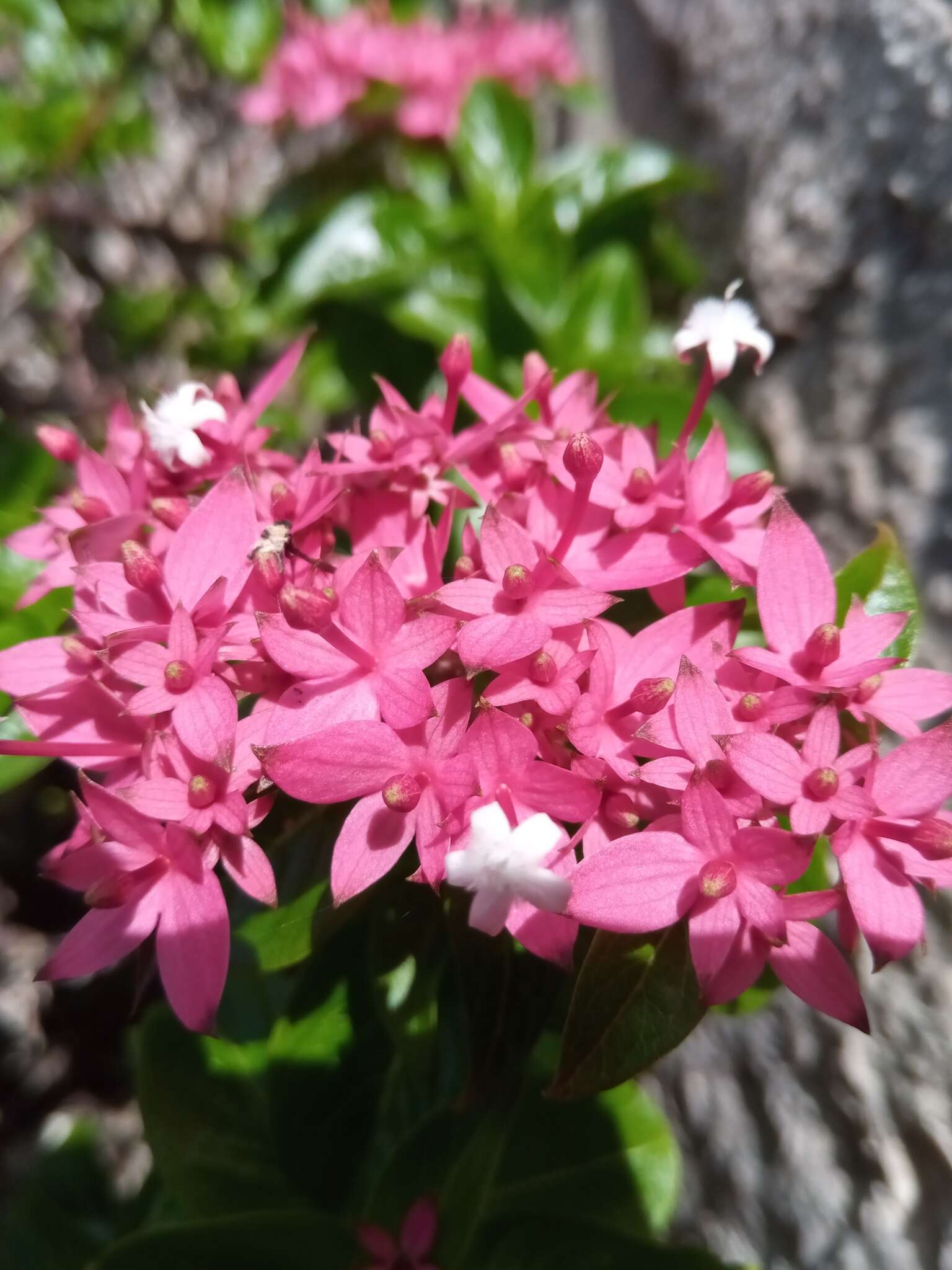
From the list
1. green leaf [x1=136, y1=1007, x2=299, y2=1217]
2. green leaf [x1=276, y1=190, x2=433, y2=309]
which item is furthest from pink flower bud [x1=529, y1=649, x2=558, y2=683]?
green leaf [x1=276, y1=190, x2=433, y2=309]

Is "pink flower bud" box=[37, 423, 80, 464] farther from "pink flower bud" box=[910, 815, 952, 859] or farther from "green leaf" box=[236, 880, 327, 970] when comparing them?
"pink flower bud" box=[910, 815, 952, 859]

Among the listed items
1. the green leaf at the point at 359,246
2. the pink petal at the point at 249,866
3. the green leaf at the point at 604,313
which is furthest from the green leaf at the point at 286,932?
the green leaf at the point at 359,246

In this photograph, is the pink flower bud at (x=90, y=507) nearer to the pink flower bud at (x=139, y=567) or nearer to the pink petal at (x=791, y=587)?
the pink flower bud at (x=139, y=567)

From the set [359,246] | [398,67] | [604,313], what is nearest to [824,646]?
[604,313]

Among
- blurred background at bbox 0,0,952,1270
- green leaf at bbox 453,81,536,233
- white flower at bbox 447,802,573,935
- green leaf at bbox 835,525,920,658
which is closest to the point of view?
white flower at bbox 447,802,573,935

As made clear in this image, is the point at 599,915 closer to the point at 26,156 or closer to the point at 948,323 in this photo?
the point at 948,323

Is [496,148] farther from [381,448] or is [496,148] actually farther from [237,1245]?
[237,1245]
